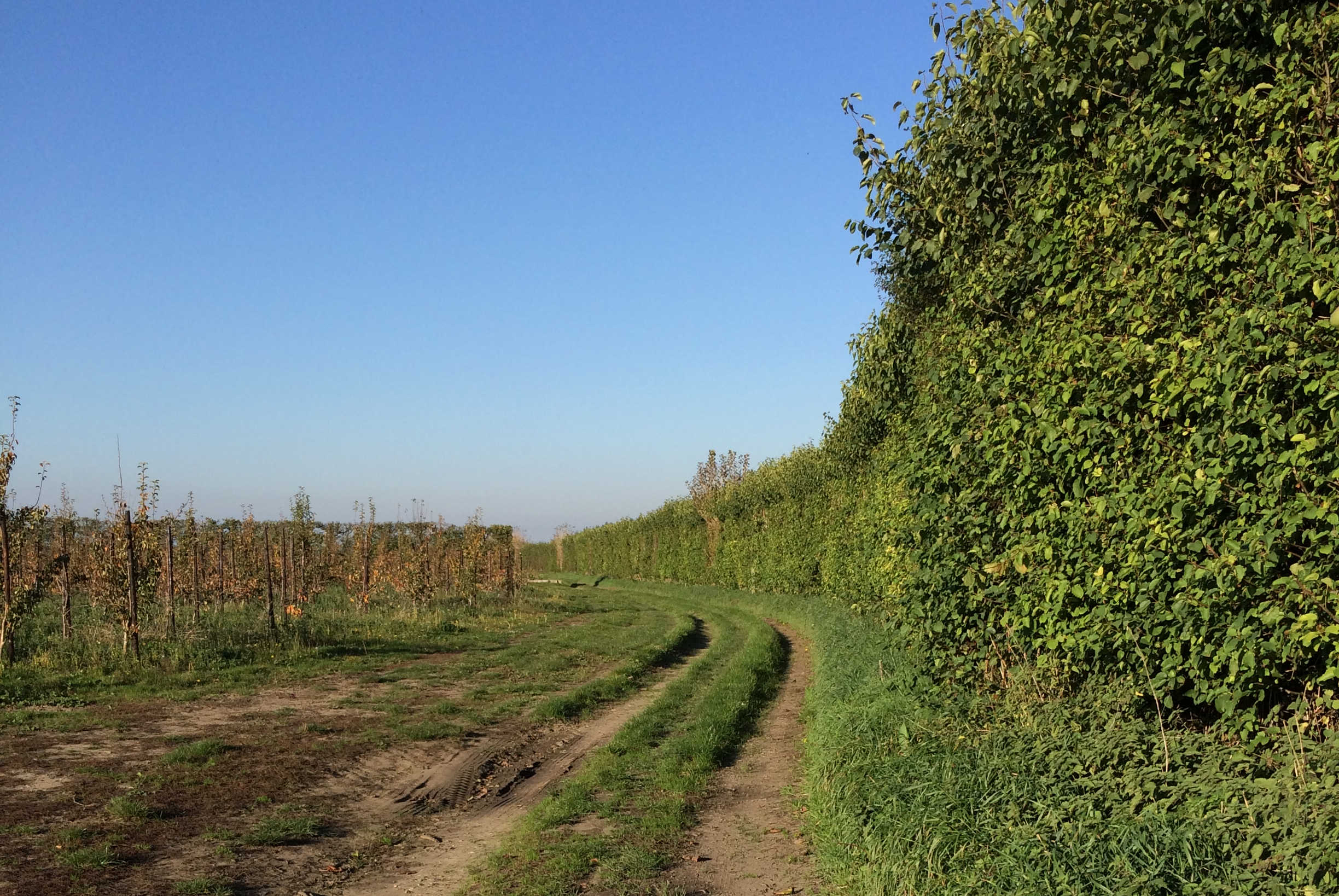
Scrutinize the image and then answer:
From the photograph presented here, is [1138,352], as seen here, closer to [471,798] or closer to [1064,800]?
[1064,800]

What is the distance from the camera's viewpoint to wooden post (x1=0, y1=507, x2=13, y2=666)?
13.6 meters

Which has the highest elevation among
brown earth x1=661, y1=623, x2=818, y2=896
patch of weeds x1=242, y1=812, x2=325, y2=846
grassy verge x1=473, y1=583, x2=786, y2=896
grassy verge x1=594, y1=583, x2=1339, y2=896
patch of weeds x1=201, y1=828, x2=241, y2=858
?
grassy verge x1=594, y1=583, x2=1339, y2=896

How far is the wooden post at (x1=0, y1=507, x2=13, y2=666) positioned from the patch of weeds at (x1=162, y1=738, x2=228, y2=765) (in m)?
6.27

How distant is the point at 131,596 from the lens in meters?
15.3

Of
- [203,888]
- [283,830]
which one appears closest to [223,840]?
[283,830]

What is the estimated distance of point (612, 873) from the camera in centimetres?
602

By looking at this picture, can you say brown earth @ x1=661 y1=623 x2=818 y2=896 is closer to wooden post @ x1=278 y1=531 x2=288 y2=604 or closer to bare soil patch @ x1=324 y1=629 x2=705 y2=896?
bare soil patch @ x1=324 y1=629 x2=705 y2=896

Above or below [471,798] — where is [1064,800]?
above

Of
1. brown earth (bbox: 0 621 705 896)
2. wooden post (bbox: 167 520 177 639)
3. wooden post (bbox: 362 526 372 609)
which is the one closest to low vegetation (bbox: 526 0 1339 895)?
brown earth (bbox: 0 621 705 896)

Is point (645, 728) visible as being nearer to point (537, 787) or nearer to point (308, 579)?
point (537, 787)

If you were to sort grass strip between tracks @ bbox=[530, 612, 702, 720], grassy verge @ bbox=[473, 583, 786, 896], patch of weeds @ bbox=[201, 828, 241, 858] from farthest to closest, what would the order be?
grass strip between tracks @ bbox=[530, 612, 702, 720], patch of weeds @ bbox=[201, 828, 241, 858], grassy verge @ bbox=[473, 583, 786, 896]

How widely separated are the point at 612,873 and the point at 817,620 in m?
14.5

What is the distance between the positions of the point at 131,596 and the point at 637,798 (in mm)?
11913

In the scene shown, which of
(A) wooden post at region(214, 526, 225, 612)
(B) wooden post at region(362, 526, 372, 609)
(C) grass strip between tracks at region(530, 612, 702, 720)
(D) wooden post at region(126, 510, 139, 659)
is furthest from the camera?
(B) wooden post at region(362, 526, 372, 609)
